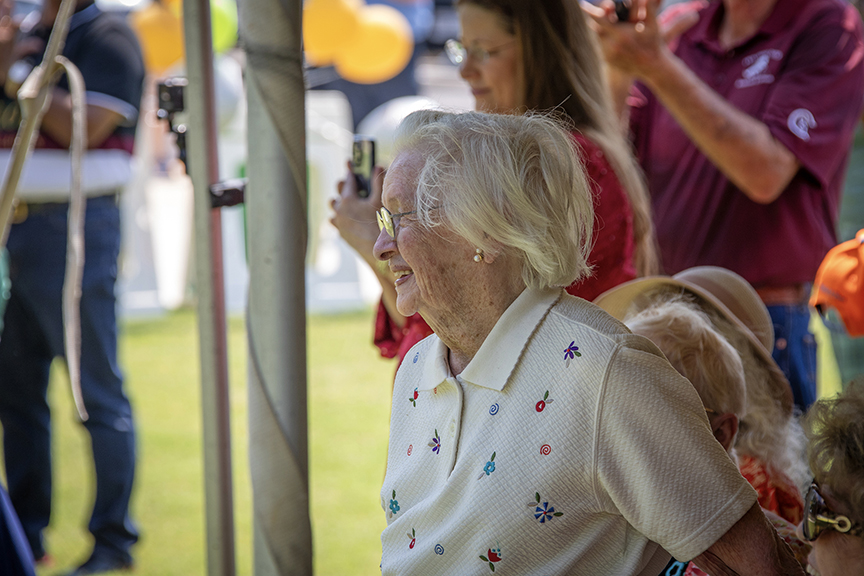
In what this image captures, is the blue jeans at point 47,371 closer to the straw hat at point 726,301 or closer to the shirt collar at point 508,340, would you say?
the straw hat at point 726,301

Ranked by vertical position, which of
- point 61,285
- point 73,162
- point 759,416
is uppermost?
point 73,162

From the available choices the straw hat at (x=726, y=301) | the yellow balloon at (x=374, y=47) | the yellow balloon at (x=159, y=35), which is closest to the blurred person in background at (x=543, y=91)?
the straw hat at (x=726, y=301)

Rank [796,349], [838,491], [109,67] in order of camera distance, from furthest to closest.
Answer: [109,67], [796,349], [838,491]

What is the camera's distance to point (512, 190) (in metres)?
1.04

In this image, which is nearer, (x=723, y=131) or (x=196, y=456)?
(x=723, y=131)

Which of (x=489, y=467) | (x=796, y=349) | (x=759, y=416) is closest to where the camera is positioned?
(x=489, y=467)

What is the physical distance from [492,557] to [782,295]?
131cm

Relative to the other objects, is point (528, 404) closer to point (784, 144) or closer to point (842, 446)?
point (842, 446)

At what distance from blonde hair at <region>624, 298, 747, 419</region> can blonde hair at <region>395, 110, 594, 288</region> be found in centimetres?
34

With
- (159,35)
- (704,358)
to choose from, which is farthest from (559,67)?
(159,35)

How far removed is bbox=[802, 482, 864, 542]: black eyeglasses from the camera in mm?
903

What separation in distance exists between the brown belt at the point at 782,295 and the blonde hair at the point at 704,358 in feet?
2.31

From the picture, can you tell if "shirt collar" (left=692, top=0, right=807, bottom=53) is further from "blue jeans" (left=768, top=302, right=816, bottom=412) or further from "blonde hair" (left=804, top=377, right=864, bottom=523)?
"blonde hair" (left=804, top=377, right=864, bottom=523)

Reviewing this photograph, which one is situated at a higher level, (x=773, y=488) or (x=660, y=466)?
(x=660, y=466)
